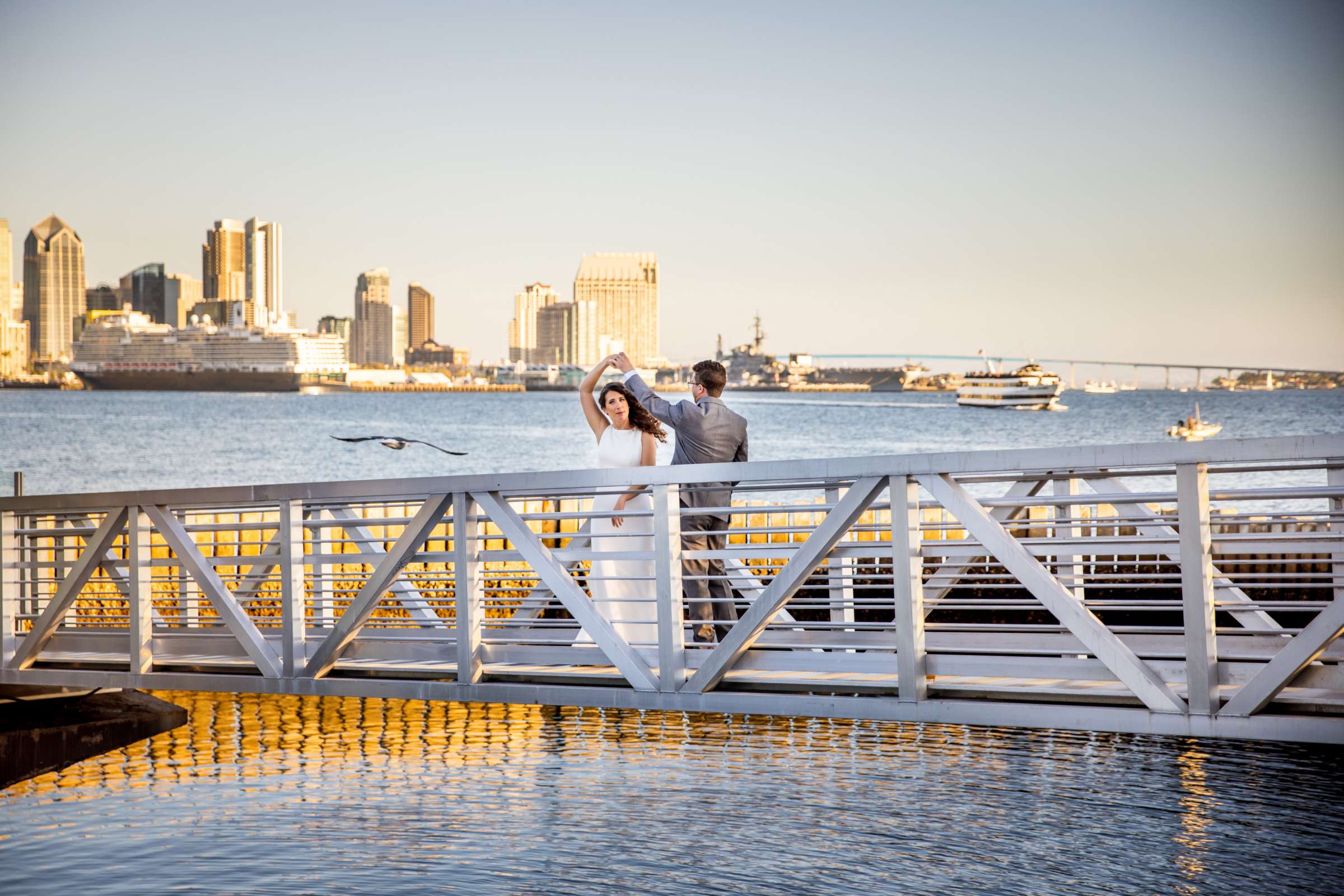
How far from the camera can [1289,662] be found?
5.47 metres

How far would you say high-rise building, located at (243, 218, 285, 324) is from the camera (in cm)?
11469

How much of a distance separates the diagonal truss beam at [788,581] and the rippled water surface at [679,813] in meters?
0.97

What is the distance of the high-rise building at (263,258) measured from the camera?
115 meters

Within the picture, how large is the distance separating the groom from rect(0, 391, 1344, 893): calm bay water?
1187mm

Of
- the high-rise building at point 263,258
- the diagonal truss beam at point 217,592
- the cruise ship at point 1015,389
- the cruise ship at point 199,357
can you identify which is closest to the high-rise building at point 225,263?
the high-rise building at point 263,258

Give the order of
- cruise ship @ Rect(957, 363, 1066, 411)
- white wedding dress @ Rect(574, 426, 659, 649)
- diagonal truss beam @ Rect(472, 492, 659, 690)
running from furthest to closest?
1. cruise ship @ Rect(957, 363, 1066, 411)
2. white wedding dress @ Rect(574, 426, 659, 649)
3. diagonal truss beam @ Rect(472, 492, 659, 690)

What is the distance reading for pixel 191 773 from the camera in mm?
9484

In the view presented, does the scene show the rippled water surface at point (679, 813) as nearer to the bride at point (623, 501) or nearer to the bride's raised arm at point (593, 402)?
the bride at point (623, 501)

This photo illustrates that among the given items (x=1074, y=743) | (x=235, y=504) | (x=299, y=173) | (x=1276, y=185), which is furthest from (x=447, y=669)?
(x=299, y=173)

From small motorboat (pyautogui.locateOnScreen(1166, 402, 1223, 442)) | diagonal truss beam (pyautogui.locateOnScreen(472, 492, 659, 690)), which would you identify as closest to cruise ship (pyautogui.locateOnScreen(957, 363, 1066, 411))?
small motorboat (pyautogui.locateOnScreen(1166, 402, 1223, 442))

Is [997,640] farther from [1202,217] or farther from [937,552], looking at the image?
[1202,217]

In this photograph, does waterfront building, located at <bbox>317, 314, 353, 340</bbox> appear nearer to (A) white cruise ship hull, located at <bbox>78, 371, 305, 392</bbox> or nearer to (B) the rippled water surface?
(A) white cruise ship hull, located at <bbox>78, 371, 305, 392</bbox>

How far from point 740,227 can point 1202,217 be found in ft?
97.6

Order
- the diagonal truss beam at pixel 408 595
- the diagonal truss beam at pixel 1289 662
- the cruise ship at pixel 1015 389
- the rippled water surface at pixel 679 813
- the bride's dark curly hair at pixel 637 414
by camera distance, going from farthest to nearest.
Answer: the cruise ship at pixel 1015 389, the diagonal truss beam at pixel 408 595, the bride's dark curly hair at pixel 637 414, the rippled water surface at pixel 679 813, the diagonal truss beam at pixel 1289 662
